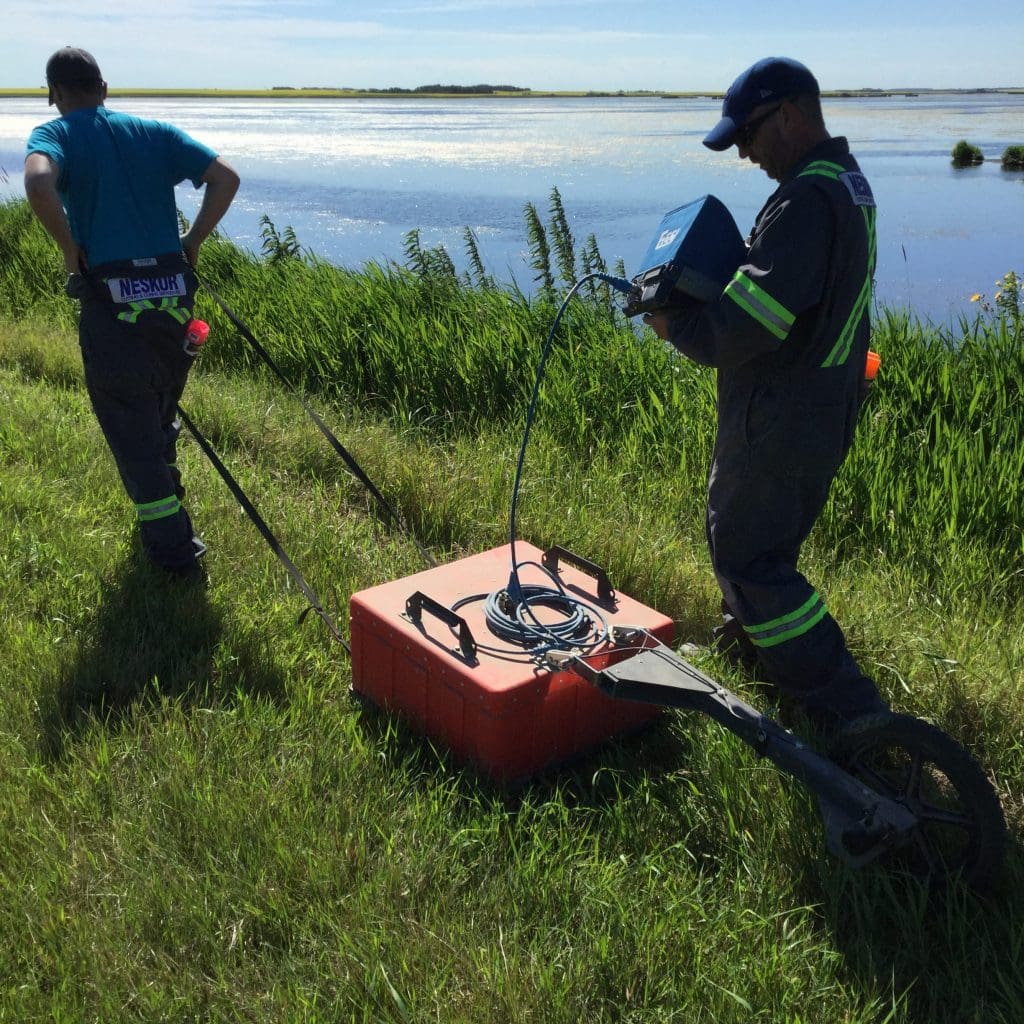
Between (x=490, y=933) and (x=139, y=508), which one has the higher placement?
(x=139, y=508)

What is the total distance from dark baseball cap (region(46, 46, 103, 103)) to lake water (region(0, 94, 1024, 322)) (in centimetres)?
390

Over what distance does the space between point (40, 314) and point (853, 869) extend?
8460 millimetres

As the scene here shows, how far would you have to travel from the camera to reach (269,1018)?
2.08m

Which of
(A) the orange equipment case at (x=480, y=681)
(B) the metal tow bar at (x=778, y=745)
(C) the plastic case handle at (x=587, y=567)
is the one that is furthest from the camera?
(C) the plastic case handle at (x=587, y=567)

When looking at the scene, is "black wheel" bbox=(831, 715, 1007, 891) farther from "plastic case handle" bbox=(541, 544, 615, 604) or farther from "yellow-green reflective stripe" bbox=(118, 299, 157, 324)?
"yellow-green reflective stripe" bbox=(118, 299, 157, 324)

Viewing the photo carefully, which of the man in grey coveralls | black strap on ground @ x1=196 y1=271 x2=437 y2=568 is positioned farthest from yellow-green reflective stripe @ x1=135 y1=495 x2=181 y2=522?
the man in grey coveralls

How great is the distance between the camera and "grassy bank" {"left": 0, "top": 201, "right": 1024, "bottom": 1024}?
2.16 metres

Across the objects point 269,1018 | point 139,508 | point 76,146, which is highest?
point 76,146

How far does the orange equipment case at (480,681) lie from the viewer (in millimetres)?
2723

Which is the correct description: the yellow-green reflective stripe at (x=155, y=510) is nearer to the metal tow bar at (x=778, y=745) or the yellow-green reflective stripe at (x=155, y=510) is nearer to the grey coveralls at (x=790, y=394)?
the metal tow bar at (x=778, y=745)

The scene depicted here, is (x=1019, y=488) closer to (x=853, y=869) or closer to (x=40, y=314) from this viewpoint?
(x=853, y=869)

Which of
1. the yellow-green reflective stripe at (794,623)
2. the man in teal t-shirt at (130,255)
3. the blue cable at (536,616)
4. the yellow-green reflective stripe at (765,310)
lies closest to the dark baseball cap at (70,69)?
the man in teal t-shirt at (130,255)

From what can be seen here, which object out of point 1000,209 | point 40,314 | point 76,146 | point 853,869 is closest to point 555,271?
point 40,314

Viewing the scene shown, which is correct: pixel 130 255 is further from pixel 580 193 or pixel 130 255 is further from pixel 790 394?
pixel 580 193
